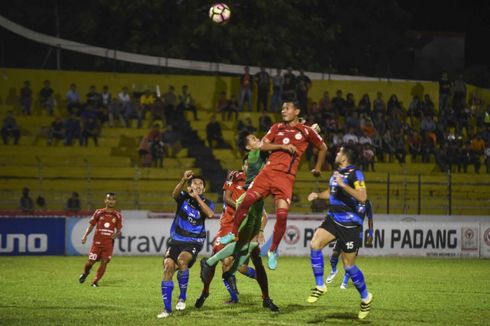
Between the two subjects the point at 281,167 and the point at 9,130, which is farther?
the point at 9,130

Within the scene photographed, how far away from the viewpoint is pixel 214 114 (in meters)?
35.9

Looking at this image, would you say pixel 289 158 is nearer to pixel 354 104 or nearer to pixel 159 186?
pixel 159 186

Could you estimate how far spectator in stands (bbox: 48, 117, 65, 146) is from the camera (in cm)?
3397

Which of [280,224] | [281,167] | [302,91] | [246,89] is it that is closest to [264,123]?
[302,91]

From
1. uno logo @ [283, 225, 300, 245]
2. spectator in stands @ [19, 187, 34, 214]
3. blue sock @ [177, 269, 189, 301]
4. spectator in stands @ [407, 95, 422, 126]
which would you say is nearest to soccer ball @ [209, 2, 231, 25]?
uno logo @ [283, 225, 300, 245]

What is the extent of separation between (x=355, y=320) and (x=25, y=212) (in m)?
18.0

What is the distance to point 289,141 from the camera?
13930 mm

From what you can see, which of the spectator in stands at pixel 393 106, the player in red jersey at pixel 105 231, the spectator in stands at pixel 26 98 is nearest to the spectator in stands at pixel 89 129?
the spectator in stands at pixel 26 98

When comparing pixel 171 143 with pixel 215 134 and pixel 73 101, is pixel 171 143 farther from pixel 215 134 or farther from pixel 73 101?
pixel 73 101

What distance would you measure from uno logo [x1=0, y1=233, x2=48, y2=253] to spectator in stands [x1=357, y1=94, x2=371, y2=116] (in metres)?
14.3

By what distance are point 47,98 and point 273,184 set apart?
77.9 feet

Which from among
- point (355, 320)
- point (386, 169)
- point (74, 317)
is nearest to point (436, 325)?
point (355, 320)

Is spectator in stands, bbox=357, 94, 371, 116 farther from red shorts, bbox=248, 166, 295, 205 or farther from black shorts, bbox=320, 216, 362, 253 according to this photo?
red shorts, bbox=248, 166, 295, 205

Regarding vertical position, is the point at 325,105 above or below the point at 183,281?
above
